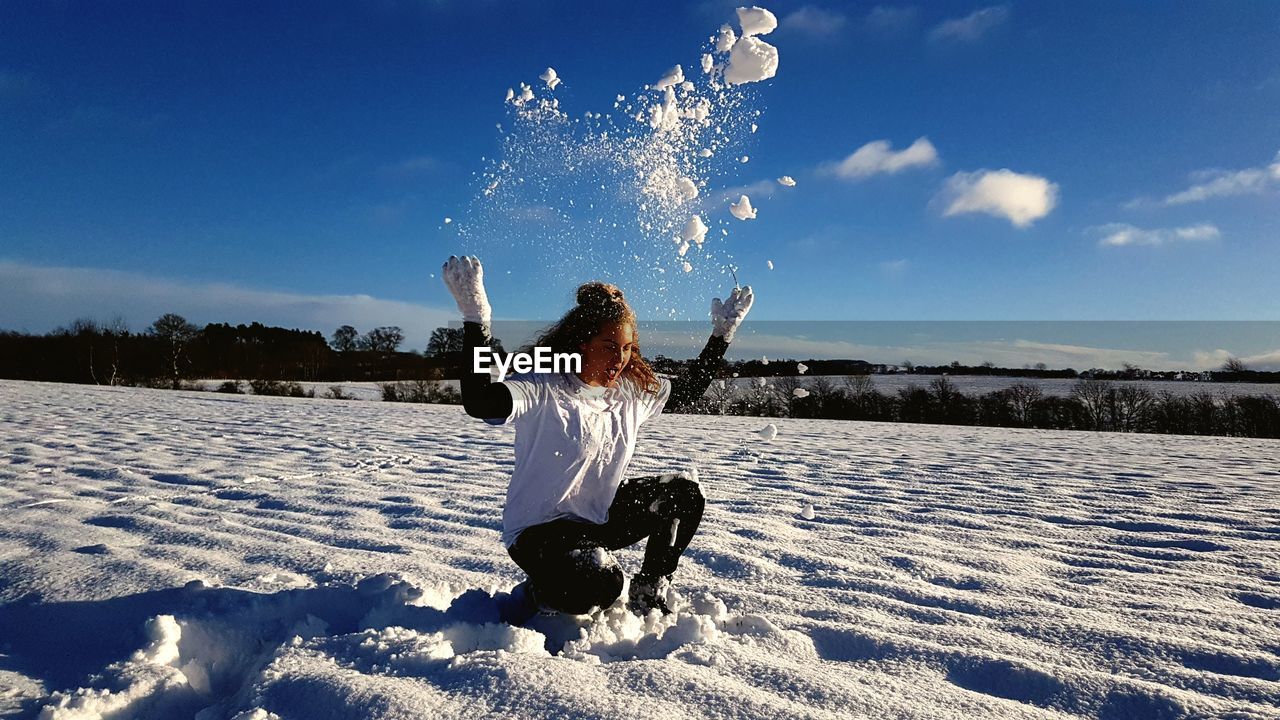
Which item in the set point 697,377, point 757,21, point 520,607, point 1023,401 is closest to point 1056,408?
point 1023,401

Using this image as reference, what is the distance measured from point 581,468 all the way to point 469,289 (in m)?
0.63

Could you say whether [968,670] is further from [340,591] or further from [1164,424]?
[1164,424]

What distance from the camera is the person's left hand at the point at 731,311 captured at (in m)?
2.61

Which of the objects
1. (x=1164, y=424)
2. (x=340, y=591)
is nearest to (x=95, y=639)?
(x=340, y=591)

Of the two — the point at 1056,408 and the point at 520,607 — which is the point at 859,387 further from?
the point at 520,607

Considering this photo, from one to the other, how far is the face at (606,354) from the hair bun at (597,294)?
0.08 m

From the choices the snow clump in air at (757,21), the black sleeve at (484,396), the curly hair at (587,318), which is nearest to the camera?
the black sleeve at (484,396)

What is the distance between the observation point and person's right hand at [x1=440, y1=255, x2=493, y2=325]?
1.91 metres

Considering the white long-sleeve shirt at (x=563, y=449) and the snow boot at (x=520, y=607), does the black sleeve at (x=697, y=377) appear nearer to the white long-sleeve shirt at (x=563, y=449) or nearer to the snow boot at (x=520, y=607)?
the white long-sleeve shirt at (x=563, y=449)

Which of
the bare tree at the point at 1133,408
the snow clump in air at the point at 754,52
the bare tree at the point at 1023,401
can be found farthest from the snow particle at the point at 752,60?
the bare tree at the point at 1133,408

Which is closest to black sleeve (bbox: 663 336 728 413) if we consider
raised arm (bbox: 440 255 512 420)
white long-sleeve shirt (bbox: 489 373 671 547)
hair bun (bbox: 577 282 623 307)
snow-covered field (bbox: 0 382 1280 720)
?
white long-sleeve shirt (bbox: 489 373 671 547)

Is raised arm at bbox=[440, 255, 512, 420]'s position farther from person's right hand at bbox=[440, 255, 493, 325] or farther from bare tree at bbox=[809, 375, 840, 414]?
bare tree at bbox=[809, 375, 840, 414]

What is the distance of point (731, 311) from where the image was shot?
2615 mm

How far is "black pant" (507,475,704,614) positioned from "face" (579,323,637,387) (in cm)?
41
